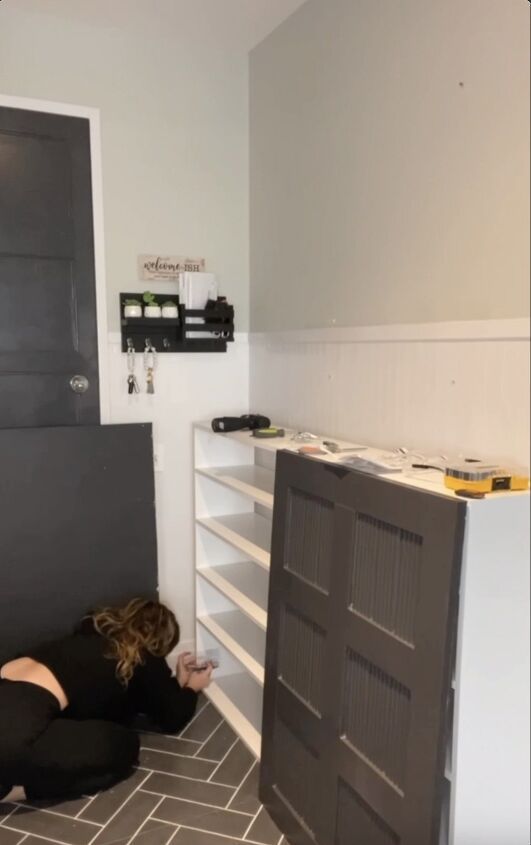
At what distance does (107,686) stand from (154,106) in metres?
2.17

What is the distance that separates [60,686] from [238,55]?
8.18ft

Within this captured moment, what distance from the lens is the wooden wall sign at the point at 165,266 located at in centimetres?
268

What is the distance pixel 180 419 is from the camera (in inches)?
111

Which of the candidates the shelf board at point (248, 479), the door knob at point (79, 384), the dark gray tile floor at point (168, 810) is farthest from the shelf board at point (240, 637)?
the door knob at point (79, 384)

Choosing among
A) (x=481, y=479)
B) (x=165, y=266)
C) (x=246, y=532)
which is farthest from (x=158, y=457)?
(x=481, y=479)

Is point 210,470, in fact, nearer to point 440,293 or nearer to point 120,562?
point 120,562

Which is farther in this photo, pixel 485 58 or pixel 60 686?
pixel 60 686

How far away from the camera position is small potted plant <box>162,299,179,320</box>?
269 centimetres

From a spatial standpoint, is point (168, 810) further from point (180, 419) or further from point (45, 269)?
point (45, 269)

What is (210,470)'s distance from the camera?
9.04 feet

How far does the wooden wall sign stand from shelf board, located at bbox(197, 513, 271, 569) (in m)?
1.00

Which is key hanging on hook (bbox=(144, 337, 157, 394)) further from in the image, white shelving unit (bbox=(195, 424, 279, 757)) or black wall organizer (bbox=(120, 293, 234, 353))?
white shelving unit (bbox=(195, 424, 279, 757))

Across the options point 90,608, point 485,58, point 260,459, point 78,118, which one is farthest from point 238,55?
point 90,608

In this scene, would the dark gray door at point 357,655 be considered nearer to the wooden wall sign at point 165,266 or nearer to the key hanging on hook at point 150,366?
the key hanging on hook at point 150,366
